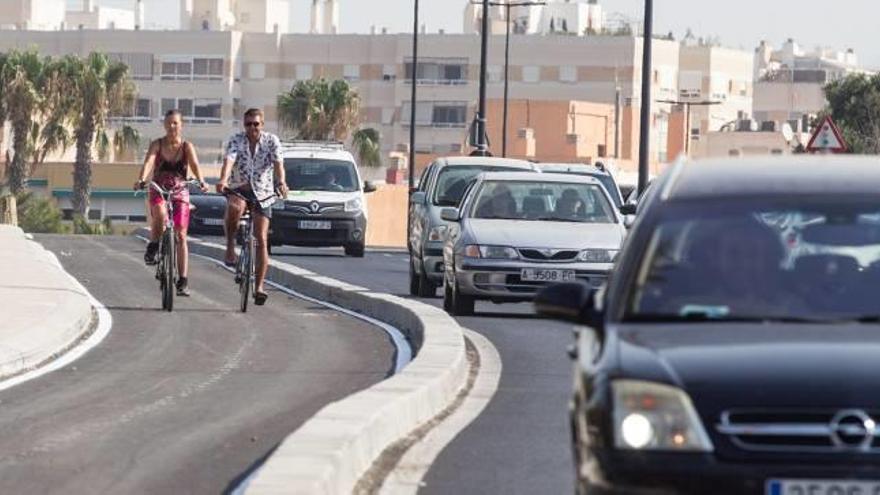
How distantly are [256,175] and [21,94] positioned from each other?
70.7m

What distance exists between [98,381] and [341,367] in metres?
2.02

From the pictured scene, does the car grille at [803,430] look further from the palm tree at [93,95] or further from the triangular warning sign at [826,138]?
the palm tree at [93,95]

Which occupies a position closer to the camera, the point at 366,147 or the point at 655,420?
the point at 655,420

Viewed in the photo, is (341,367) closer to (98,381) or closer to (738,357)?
(98,381)

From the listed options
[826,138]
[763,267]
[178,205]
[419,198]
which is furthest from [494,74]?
[763,267]

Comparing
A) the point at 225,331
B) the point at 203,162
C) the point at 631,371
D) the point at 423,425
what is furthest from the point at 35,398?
the point at 203,162

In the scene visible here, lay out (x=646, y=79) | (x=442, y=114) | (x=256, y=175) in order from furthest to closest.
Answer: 1. (x=442, y=114)
2. (x=646, y=79)
3. (x=256, y=175)

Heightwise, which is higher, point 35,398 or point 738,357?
point 738,357

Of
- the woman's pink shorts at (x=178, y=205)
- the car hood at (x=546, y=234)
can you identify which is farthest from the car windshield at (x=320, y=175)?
the woman's pink shorts at (x=178, y=205)

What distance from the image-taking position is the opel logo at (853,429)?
7730 millimetres

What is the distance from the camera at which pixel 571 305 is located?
29.6ft

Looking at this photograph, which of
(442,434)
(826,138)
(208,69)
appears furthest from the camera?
(208,69)

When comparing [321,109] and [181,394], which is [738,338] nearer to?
[181,394]

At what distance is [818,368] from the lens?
802cm
